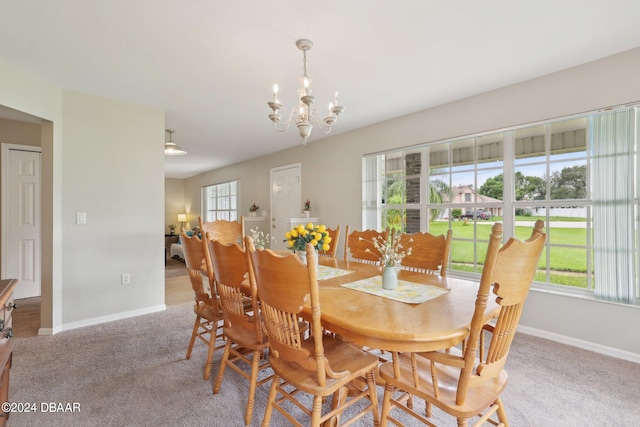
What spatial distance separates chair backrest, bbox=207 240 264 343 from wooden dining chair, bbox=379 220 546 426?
773mm

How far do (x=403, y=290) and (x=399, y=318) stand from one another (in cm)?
46

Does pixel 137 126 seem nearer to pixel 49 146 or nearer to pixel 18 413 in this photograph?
pixel 49 146

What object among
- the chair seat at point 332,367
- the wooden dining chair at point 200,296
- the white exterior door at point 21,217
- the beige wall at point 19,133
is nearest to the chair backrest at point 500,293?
the chair seat at point 332,367

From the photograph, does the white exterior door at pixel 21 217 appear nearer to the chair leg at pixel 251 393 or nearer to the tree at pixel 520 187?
the chair leg at pixel 251 393

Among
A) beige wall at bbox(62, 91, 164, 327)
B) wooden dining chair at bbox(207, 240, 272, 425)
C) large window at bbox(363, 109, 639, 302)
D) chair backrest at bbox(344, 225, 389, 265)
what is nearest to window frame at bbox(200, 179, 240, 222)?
beige wall at bbox(62, 91, 164, 327)

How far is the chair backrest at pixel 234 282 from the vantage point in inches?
65.8

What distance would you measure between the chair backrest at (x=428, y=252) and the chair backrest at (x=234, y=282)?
122 centimetres

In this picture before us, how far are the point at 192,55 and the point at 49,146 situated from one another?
1860mm

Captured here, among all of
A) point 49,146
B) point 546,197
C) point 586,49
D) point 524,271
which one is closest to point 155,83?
point 49,146

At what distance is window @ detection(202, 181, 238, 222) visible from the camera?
7.97 meters

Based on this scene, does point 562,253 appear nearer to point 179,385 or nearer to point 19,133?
point 179,385

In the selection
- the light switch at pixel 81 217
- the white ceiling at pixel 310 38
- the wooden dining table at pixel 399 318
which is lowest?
the wooden dining table at pixel 399 318

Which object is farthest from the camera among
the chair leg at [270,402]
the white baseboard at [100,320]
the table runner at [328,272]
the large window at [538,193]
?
the white baseboard at [100,320]

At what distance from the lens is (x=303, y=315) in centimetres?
144
